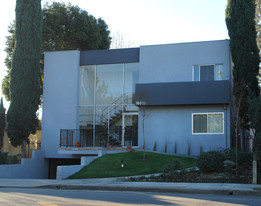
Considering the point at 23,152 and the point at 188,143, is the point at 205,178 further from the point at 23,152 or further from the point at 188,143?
the point at 23,152

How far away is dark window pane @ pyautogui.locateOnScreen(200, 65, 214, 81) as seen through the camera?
22828mm

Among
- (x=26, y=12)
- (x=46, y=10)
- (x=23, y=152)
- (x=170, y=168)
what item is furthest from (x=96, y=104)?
(x=46, y=10)

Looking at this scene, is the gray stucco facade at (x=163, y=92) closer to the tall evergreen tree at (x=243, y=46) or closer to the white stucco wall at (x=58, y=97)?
the white stucco wall at (x=58, y=97)

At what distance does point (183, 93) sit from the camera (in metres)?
22.1

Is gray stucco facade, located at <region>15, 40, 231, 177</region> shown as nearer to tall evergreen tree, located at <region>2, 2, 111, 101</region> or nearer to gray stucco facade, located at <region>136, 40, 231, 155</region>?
gray stucco facade, located at <region>136, 40, 231, 155</region>

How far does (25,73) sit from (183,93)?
10.3 metres

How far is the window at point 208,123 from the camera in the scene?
21.9 meters

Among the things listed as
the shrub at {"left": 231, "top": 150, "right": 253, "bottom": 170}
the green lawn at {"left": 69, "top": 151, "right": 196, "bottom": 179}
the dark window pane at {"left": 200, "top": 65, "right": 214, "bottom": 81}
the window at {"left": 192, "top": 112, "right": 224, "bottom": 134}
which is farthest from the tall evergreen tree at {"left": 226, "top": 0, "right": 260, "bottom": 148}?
the green lawn at {"left": 69, "top": 151, "right": 196, "bottom": 179}

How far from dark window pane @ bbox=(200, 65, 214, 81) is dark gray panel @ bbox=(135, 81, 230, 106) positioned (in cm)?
114

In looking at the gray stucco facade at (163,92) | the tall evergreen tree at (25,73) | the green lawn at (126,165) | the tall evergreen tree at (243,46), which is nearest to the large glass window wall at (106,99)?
the gray stucco facade at (163,92)

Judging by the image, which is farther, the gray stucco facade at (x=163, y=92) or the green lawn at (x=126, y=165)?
the gray stucco facade at (x=163, y=92)

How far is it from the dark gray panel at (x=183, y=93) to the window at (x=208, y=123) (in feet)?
3.16

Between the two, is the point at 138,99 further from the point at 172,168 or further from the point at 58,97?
the point at 172,168

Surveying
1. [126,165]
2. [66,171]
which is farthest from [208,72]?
[66,171]
